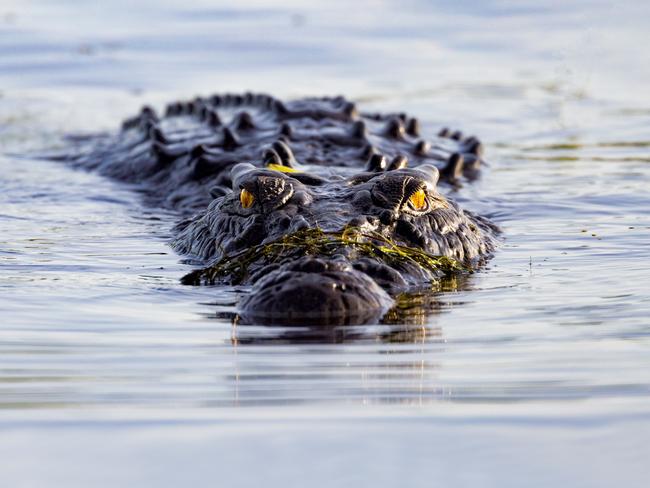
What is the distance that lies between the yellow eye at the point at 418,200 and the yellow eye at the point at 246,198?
941 millimetres

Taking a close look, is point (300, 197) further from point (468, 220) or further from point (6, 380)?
point (6, 380)

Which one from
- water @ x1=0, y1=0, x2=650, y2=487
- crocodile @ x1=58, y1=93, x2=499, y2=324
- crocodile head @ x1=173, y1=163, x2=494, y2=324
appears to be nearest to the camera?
water @ x1=0, y1=0, x2=650, y2=487

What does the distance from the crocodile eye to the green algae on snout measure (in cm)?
33

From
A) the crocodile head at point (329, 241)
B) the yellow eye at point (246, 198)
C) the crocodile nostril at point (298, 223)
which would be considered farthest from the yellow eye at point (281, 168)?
the crocodile nostril at point (298, 223)

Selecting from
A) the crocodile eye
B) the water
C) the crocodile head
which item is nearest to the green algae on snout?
the crocodile head

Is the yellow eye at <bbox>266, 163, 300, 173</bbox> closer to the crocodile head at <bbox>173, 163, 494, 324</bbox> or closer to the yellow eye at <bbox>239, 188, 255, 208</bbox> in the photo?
the crocodile head at <bbox>173, 163, 494, 324</bbox>

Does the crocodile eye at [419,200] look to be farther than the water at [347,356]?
Yes

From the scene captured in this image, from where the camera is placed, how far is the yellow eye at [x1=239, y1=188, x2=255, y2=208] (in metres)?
7.55

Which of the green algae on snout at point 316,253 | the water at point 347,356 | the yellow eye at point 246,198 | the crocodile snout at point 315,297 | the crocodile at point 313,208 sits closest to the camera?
the water at point 347,356

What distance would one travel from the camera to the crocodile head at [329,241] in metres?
6.01

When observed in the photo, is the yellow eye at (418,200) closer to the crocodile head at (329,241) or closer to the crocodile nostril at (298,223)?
the crocodile head at (329,241)

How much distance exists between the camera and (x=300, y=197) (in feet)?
24.5

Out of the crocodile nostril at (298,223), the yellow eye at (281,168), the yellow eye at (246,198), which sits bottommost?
the crocodile nostril at (298,223)

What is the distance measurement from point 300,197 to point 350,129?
13.3ft
